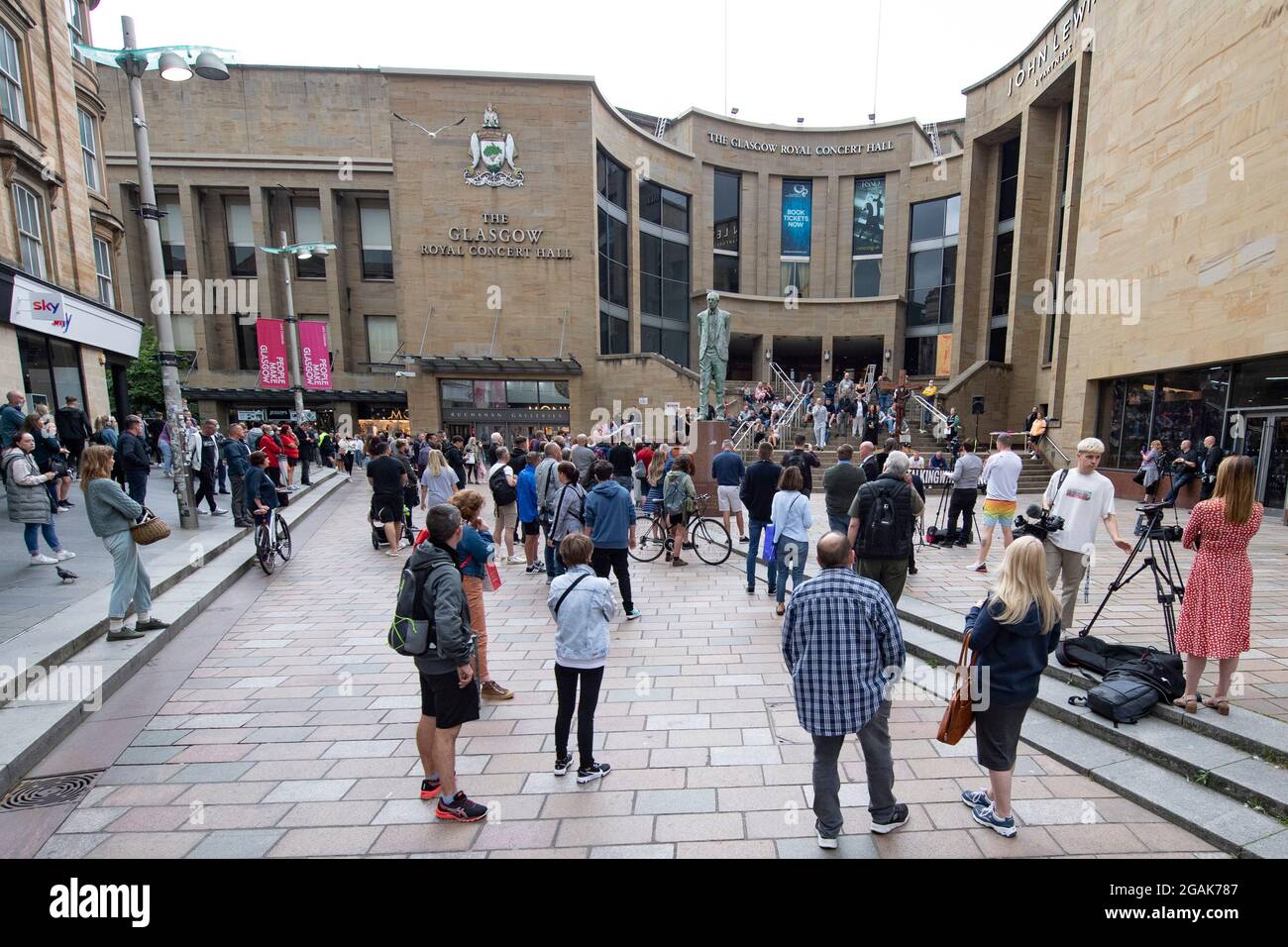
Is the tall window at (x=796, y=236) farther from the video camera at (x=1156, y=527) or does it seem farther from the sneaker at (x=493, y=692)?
the sneaker at (x=493, y=692)

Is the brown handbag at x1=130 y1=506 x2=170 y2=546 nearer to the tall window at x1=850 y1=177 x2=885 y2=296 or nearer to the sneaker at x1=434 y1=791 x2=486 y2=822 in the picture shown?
the sneaker at x1=434 y1=791 x2=486 y2=822

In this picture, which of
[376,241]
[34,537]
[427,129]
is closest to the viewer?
[34,537]

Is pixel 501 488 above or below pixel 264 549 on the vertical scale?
above

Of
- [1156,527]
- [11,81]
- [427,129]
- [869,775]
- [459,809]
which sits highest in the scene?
[427,129]

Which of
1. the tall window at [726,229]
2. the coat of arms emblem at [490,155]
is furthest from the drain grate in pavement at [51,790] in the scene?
the tall window at [726,229]

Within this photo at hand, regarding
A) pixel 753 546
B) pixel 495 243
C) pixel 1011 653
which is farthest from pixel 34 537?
pixel 495 243

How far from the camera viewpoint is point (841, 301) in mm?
33344

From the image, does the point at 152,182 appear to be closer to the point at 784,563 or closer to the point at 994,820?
the point at 784,563

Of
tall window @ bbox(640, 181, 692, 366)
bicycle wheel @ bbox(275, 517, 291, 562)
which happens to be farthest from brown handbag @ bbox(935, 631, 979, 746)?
tall window @ bbox(640, 181, 692, 366)

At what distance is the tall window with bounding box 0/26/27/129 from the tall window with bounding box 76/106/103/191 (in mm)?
5942

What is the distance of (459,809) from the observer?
3.24 meters

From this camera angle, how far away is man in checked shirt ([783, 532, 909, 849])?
2.89 meters

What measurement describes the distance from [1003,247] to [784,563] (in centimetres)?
2785
